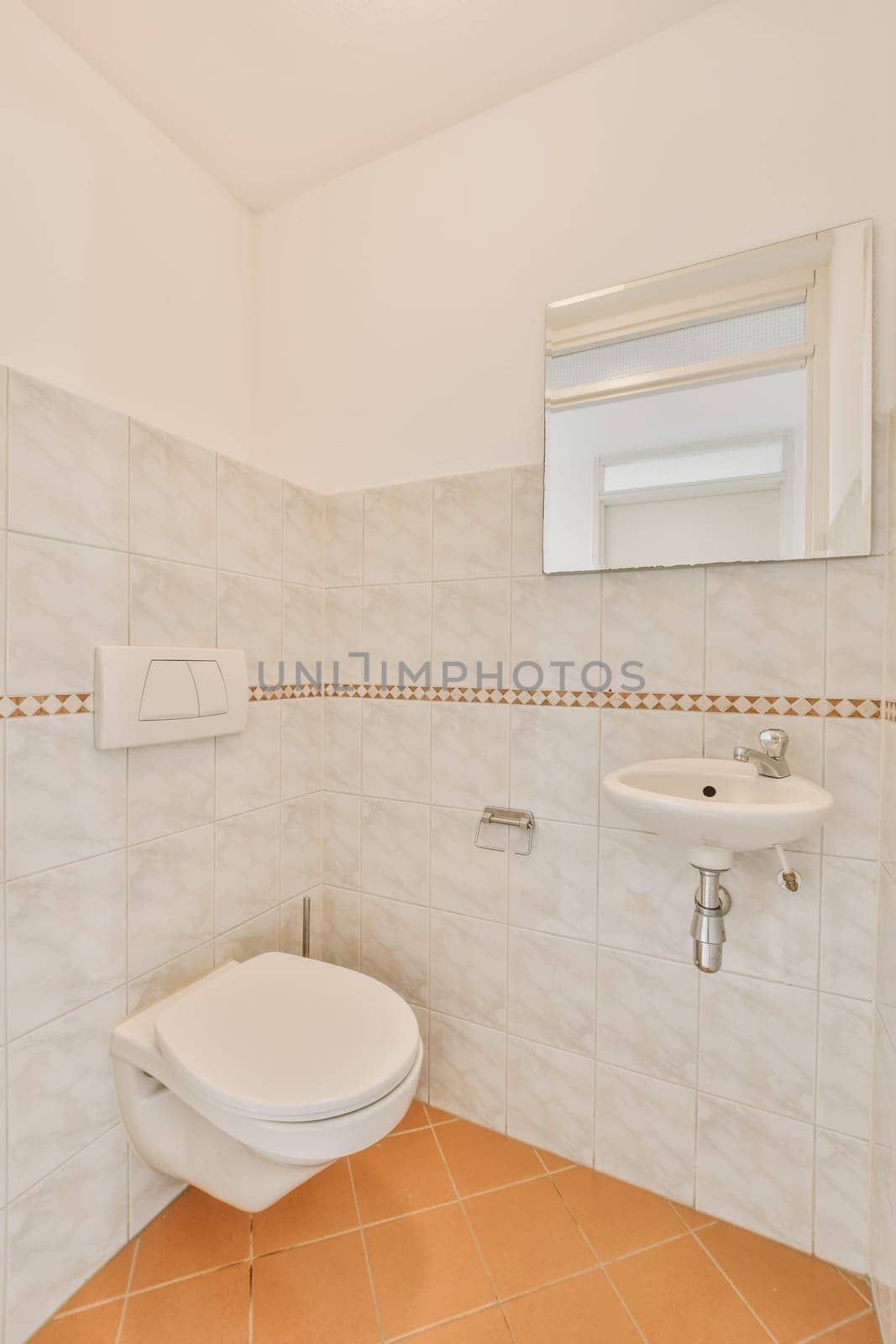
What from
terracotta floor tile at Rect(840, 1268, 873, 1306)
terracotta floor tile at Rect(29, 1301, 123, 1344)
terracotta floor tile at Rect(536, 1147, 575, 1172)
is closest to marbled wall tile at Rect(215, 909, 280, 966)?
terracotta floor tile at Rect(29, 1301, 123, 1344)

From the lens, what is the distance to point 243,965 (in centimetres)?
133

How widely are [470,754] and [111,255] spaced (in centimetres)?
143

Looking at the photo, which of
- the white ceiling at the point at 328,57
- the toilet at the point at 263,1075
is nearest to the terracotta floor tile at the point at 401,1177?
the toilet at the point at 263,1075

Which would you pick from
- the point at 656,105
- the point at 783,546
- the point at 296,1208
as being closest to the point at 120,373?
the point at 656,105

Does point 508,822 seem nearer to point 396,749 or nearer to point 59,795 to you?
point 396,749

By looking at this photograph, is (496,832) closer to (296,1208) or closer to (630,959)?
(630,959)

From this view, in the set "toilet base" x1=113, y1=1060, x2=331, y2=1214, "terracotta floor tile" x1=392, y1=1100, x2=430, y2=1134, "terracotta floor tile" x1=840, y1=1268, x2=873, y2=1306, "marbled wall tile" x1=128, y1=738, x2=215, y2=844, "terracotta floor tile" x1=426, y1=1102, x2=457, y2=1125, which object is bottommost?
"terracotta floor tile" x1=392, y1=1100, x2=430, y2=1134

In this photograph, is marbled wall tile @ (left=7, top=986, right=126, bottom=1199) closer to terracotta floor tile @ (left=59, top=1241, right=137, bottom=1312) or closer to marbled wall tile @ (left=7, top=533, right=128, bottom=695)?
terracotta floor tile @ (left=59, top=1241, right=137, bottom=1312)

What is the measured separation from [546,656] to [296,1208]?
1320 millimetres

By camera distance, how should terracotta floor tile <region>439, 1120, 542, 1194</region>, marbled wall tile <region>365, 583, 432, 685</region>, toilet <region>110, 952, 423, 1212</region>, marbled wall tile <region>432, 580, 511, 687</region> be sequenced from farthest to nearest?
marbled wall tile <region>365, 583, 432, 685</region>
marbled wall tile <region>432, 580, 511, 687</region>
terracotta floor tile <region>439, 1120, 542, 1194</region>
toilet <region>110, 952, 423, 1212</region>

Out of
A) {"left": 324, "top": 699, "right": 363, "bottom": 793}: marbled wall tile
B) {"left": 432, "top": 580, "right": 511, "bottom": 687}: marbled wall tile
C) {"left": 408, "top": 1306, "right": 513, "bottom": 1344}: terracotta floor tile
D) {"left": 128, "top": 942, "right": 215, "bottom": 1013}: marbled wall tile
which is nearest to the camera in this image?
{"left": 408, "top": 1306, "right": 513, "bottom": 1344}: terracotta floor tile

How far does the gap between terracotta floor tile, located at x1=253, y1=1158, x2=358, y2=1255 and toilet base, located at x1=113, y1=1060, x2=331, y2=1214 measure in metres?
0.15

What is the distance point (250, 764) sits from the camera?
1521mm

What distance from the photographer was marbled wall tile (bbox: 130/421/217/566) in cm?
124
